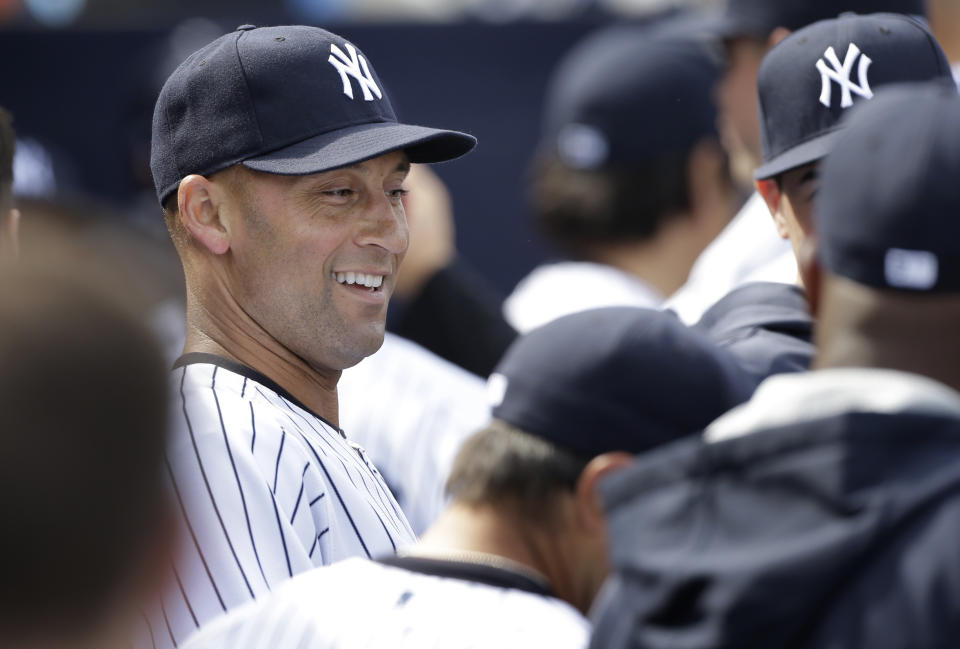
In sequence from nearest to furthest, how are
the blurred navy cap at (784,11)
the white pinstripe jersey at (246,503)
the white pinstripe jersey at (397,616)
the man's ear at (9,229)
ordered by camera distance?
the white pinstripe jersey at (397,616)
the white pinstripe jersey at (246,503)
the man's ear at (9,229)
the blurred navy cap at (784,11)

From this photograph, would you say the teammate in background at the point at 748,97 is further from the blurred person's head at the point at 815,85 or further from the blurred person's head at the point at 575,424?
the blurred person's head at the point at 575,424

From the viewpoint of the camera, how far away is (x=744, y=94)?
12.7ft

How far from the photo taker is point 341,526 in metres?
2.55

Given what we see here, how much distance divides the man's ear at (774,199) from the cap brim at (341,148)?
683 millimetres

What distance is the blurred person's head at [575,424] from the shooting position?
196 cm

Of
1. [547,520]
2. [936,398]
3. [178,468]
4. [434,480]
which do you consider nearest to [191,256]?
[178,468]

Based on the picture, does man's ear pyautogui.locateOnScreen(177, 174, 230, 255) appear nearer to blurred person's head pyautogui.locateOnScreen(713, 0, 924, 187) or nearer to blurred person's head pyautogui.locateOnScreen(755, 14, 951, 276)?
blurred person's head pyautogui.locateOnScreen(755, 14, 951, 276)

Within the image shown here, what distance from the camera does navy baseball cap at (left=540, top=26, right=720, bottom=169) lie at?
15.3 ft

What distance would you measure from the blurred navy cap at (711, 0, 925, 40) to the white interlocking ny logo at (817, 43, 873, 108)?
2.90 ft

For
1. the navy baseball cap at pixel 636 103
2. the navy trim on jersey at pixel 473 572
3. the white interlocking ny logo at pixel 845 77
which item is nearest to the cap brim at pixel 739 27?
the navy baseball cap at pixel 636 103

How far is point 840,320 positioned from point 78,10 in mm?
5570

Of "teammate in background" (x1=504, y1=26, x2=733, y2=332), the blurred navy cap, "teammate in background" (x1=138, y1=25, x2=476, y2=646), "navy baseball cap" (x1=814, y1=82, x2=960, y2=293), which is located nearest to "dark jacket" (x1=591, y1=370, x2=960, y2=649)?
"navy baseball cap" (x1=814, y1=82, x2=960, y2=293)

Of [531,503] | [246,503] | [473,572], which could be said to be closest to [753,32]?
[246,503]

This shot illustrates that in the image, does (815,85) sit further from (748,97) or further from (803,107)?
(748,97)
